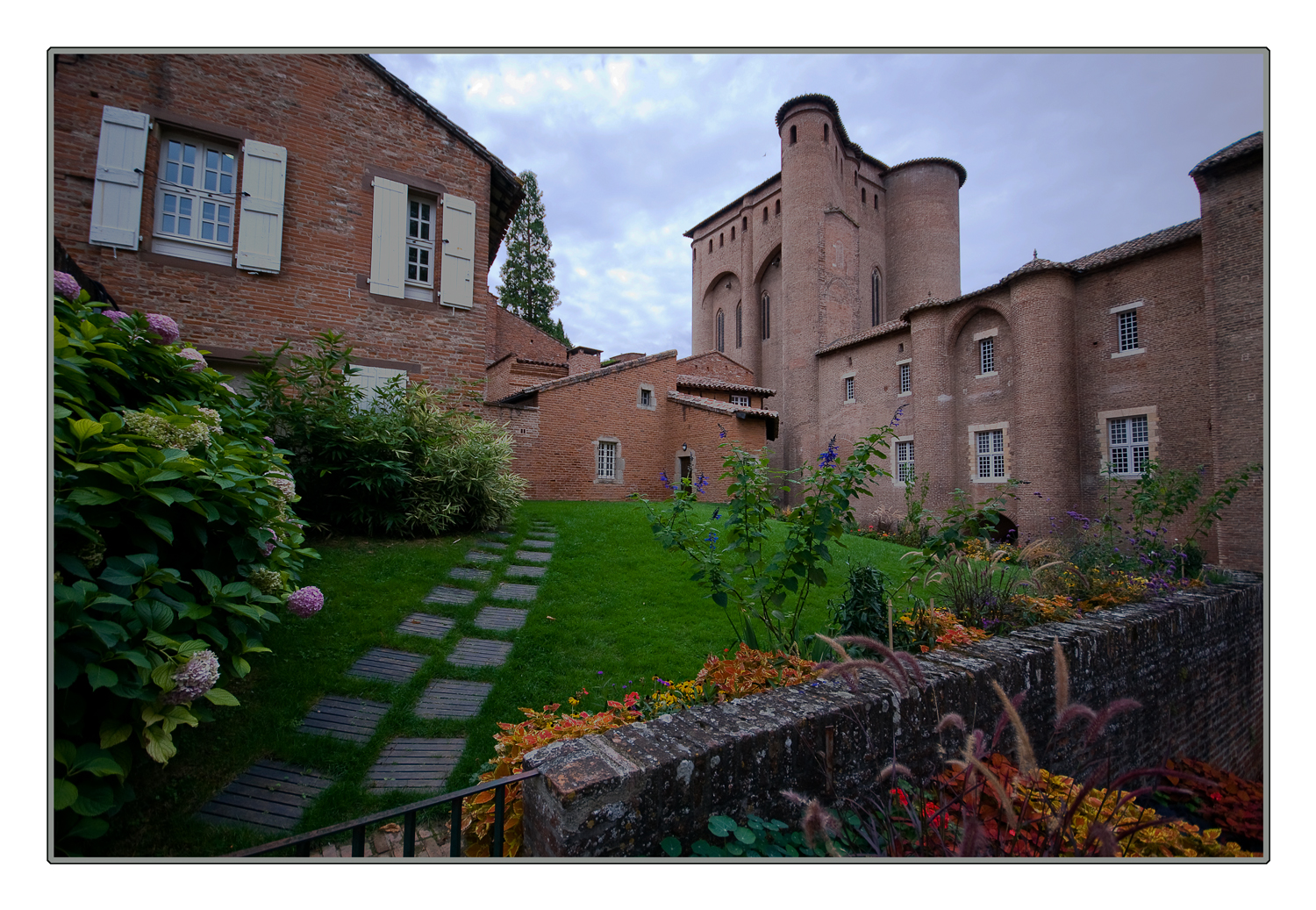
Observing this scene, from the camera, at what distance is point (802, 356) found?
25422 millimetres

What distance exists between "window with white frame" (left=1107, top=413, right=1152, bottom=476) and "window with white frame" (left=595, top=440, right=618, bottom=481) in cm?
1385

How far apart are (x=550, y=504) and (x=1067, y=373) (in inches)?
594

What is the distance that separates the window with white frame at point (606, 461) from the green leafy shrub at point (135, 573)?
14.6m

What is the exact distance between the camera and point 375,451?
734 cm

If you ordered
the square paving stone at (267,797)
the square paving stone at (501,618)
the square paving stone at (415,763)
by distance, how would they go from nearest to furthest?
the square paving stone at (267,797), the square paving stone at (415,763), the square paving stone at (501,618)

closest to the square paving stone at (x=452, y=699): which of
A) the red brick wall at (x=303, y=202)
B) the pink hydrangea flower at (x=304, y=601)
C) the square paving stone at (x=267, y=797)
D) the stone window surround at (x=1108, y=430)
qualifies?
the square paving stone at (x=267, y=797)

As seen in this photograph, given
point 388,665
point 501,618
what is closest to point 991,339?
point 501,618

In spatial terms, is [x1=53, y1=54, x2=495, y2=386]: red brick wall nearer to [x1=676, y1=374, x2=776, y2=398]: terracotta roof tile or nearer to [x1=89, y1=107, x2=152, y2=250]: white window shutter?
[x1=89, y1=107, x2=152, y2=250]: white window shutter

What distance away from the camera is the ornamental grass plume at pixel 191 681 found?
188 centimetres

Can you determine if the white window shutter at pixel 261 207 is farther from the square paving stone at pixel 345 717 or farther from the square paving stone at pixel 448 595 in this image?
the square paving stone at pixel 345 717

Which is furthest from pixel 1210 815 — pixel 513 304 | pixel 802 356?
pixel 513 304

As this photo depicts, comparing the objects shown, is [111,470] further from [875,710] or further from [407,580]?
[407,580]

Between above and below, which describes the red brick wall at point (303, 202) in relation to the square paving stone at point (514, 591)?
above

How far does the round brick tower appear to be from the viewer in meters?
28.6
